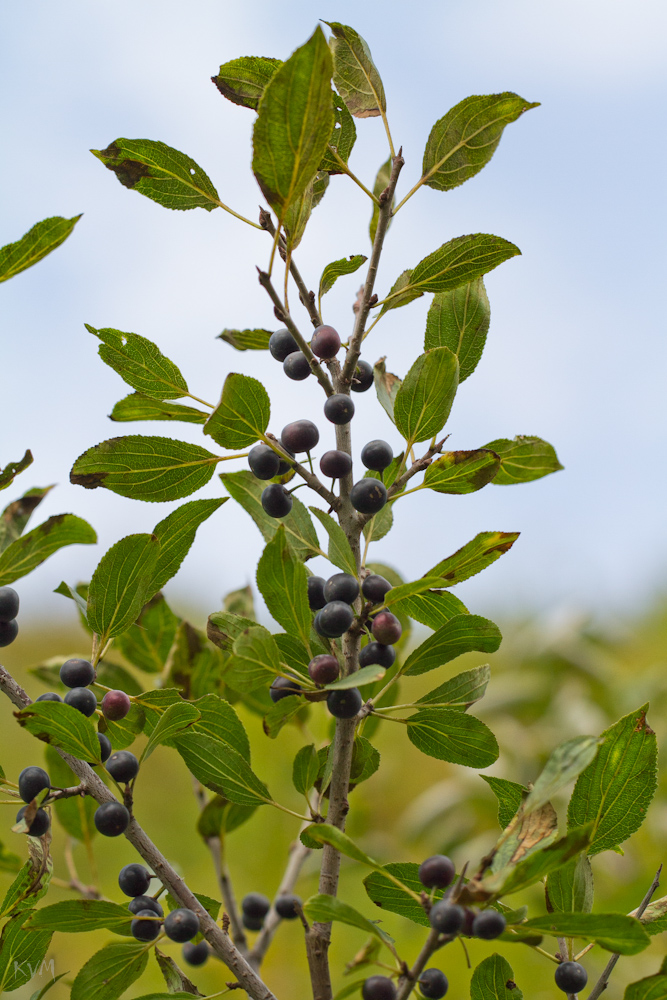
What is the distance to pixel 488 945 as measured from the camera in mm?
1473

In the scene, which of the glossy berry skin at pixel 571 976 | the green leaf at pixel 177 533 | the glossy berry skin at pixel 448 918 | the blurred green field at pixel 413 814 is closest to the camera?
the glossy berry skin at pixel 448 918

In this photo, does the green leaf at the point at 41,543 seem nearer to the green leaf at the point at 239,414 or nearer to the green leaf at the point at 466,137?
the green leaf at the point at 239,414

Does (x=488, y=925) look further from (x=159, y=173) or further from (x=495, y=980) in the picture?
(x=159, y=173)

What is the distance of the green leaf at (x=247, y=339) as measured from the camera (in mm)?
686

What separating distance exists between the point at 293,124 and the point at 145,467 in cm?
27

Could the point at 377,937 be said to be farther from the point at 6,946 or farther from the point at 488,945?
the point at 488,945

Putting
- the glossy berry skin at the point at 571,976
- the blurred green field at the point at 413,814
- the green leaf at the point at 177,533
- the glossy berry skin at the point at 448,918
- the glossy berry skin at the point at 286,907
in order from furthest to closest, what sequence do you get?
the blurred green field at the point at 413,814, the glossy berry skin at the point at 286,907, the green leaf at the point at 177,533, the glossy berry skin at the point at 571,976, the glossy berry skin at the point at 448,918

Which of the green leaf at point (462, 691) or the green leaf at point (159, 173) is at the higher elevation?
the green leaf at point (159, 173)

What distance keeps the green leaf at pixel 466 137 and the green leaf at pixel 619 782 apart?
15.9 inches

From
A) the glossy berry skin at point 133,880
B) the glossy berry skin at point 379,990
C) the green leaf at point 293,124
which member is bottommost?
the glossy berry skin at point 379,990

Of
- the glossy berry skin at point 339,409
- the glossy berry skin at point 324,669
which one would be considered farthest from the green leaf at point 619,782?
the glossy berry skin at point 339,409

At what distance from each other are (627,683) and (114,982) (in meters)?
1.38

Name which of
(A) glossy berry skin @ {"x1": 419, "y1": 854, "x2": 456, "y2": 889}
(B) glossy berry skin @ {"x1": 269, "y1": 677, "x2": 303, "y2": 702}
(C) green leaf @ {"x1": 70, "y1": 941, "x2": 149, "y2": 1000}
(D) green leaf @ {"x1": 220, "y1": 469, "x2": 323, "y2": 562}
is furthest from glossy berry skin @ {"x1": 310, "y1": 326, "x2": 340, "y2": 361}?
(C) green leaf @ {"x1": 70, "y1": 941, "x2": 149, "y2": 1000}

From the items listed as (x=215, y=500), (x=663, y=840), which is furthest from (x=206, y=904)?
(x=663, y=840)
